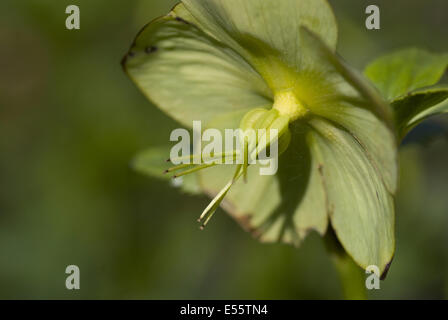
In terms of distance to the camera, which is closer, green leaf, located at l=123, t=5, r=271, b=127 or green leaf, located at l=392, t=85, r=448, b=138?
green leaf, located at l=392, t=85, r=448, b=138

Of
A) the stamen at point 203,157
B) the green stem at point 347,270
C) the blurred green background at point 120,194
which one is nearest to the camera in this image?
the stamen at point 203,157

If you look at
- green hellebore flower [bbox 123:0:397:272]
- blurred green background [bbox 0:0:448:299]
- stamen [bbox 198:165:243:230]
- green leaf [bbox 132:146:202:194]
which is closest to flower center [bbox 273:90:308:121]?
green hellebore flower [bbox 123:0:397:272]

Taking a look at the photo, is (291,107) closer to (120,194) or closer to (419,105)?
(419,105)

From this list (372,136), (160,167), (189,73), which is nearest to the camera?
(372,136)

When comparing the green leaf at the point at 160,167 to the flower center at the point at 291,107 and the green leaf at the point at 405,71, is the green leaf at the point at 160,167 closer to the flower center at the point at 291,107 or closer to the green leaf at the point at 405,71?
the flower center at the point at 291,107

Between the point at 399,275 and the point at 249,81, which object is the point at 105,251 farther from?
the point at 249,81

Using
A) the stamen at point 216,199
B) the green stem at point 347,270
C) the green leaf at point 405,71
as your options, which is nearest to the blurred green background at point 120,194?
the green leaf at point 405,71

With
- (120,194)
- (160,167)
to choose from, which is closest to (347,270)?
(160,167)

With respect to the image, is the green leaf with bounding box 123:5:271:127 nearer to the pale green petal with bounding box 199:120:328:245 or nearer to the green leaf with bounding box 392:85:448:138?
the pale green petal with bounding box 199:120:328:245
